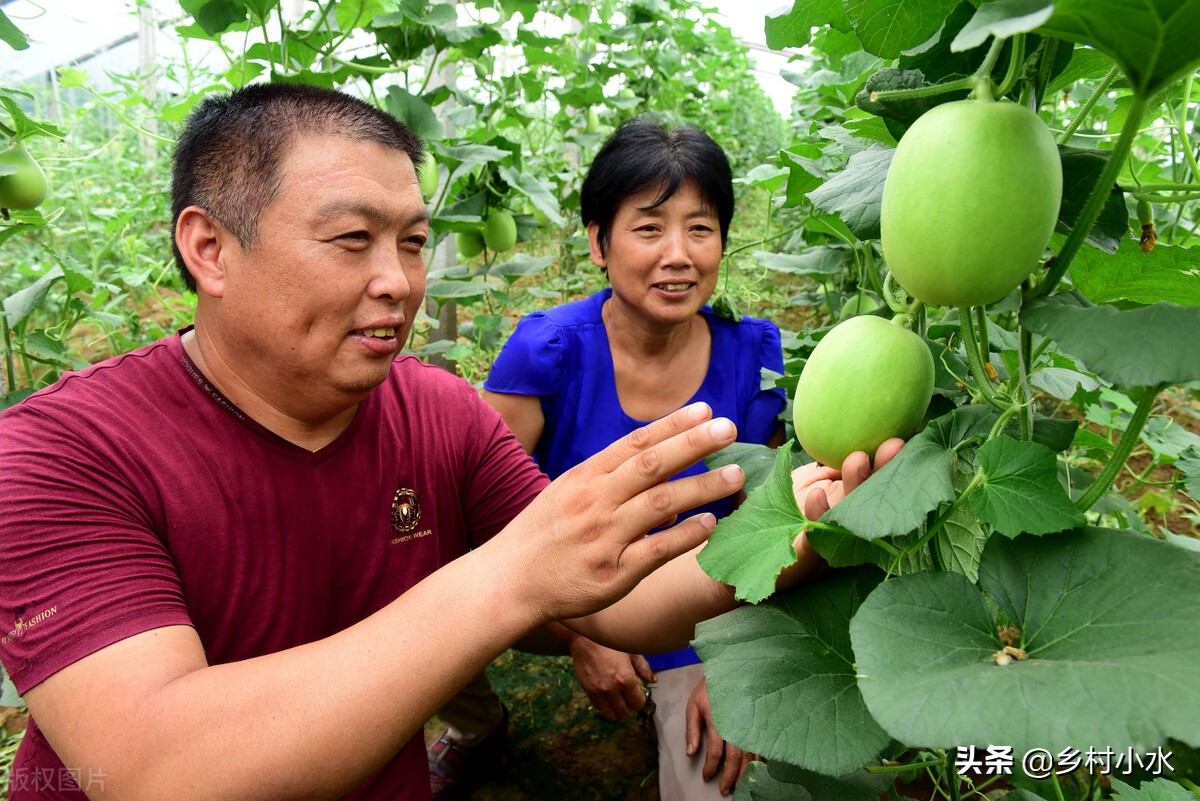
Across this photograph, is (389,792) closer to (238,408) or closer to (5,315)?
(238,408)

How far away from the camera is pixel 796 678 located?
2.61 feet

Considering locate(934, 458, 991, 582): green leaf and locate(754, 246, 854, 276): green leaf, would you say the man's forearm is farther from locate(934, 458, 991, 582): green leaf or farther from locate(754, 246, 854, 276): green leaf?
locate(754, 246, 854, 276): green leaf

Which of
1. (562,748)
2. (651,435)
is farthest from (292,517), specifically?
(562,748)

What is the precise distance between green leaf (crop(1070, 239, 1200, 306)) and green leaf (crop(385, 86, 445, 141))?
1924mm

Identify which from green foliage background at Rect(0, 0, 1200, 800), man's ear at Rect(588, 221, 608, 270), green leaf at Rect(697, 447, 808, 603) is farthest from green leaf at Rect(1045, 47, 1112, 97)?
man's ear at Rect(588, 221, 608, 270)

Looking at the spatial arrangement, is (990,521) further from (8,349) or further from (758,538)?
(8,349)

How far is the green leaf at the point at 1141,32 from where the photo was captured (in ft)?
1.69

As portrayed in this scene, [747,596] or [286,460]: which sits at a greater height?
[747,596]

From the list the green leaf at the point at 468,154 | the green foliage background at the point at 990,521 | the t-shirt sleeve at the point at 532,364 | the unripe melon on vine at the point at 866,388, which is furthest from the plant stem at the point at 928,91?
the green leaf at the point at 468,154

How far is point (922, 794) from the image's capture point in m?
1.86

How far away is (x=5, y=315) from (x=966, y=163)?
6.32ft

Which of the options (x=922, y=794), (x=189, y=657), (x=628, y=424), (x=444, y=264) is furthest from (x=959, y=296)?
(x=444, y=264)

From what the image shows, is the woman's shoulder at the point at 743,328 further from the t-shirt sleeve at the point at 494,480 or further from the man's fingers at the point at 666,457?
the man's fingers at the point at 666,457

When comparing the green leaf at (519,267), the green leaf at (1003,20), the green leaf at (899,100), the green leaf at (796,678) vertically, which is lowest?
the green leaf at (519,267)
